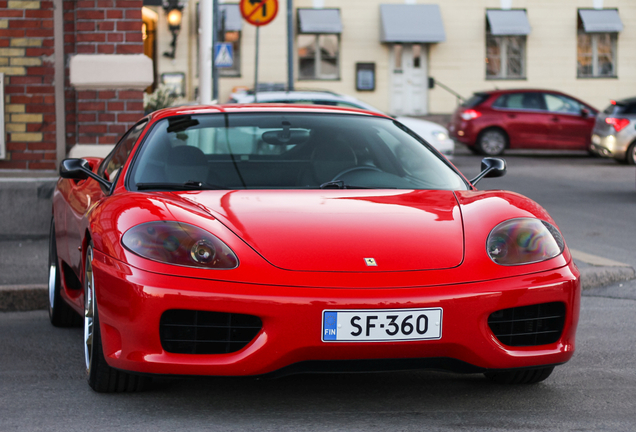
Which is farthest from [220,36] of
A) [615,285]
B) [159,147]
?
[159,147]

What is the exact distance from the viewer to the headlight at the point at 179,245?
3535 mm

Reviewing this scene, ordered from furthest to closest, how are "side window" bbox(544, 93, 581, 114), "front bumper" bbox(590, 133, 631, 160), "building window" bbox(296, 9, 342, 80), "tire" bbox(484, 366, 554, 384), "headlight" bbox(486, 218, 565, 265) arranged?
"building window" bbox(296, 9, 342, 80)
"side window" bbox(544, 93, 581, 114)
"front bumper" bbox(590, 133, 631, 160)
"tire" bbox(484, 366, 554, 384)
"headlight" bbox(486, 218, 565, 265)

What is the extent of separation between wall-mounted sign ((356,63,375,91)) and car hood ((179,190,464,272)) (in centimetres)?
2651

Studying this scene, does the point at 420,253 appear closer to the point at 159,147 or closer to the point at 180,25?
the point at 159,147

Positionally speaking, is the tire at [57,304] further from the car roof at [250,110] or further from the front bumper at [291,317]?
the front bumper at [291,317]

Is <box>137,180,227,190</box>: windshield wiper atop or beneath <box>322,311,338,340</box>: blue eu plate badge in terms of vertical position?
atop

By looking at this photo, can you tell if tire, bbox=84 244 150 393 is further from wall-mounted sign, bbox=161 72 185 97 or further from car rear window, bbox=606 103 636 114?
wall-mounted sign, bbox=161 72 185 97

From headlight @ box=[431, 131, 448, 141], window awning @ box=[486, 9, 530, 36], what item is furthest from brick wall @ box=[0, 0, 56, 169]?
window awning @ box=[486, 9, 530, 36]

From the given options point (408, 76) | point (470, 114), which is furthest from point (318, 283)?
point (408, 76)

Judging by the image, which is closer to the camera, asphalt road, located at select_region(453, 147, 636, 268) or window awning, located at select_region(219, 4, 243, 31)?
asphalt road, located at select_region(453, 147, 636, 268)

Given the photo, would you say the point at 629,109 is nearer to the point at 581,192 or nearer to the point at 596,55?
the point at 581,192

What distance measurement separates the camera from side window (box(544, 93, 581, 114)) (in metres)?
21.9

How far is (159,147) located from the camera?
4.58 m

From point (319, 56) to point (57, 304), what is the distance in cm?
2542
